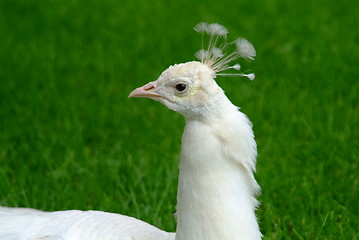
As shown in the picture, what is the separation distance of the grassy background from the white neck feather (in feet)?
2.93

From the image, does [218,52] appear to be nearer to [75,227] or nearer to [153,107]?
[75,227]

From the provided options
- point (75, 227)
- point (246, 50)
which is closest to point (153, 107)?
point (75, 227)

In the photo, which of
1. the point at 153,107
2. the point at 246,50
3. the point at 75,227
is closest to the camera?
the point at 246,50

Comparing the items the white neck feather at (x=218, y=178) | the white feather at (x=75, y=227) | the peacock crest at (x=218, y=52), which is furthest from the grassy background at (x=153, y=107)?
the peacock crest at (x=218, y=52)

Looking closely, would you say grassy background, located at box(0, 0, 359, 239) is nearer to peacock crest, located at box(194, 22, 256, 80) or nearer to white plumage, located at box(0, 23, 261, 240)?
white plumage, located at box(0, 23, 261, 240)

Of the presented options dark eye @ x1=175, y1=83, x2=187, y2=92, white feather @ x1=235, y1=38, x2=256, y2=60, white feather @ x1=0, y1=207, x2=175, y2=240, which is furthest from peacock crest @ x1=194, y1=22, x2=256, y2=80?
white feather @ x1=0, y1=207, x2=175, y2=240

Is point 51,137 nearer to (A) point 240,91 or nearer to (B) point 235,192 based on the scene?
(A) point 240,91

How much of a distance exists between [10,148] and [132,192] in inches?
39.4

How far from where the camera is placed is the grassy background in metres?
3.24

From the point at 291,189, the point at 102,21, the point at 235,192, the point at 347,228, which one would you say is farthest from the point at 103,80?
the point at 235,192

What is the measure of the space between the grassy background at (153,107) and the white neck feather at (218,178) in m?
0.89

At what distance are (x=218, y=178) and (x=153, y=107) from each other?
2.51 m

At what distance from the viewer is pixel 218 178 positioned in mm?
1995

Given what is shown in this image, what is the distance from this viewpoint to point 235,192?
6.63 ft
